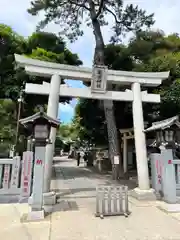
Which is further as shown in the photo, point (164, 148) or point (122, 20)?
point (122, 20)

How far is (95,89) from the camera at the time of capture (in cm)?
693

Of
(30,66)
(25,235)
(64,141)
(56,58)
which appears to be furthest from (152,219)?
(64,141)

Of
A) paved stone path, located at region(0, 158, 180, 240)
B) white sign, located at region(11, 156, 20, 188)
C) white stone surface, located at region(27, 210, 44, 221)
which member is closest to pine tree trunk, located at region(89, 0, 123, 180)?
paved stone path, located at region(0, 158, 180, 240)

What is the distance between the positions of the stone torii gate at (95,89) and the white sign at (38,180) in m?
0.93

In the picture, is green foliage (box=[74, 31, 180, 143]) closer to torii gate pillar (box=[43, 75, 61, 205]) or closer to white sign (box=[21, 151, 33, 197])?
torii gate pillar (box=[43, 75, 61, 205])

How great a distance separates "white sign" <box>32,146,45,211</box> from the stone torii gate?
933 mm

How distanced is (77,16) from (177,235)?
38.7 ft

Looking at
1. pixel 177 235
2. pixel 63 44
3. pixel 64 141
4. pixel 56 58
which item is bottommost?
pixel 177 235

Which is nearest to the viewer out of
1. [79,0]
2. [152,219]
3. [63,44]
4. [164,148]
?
[152,219]

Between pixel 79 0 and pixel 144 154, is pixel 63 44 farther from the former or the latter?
pixel 144 154

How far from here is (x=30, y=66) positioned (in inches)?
257

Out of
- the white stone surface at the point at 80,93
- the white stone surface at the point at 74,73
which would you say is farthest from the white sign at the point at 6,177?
the white stone surface at the point at 74,73

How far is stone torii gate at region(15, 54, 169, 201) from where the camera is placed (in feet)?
21.1

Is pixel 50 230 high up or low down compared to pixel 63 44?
down
